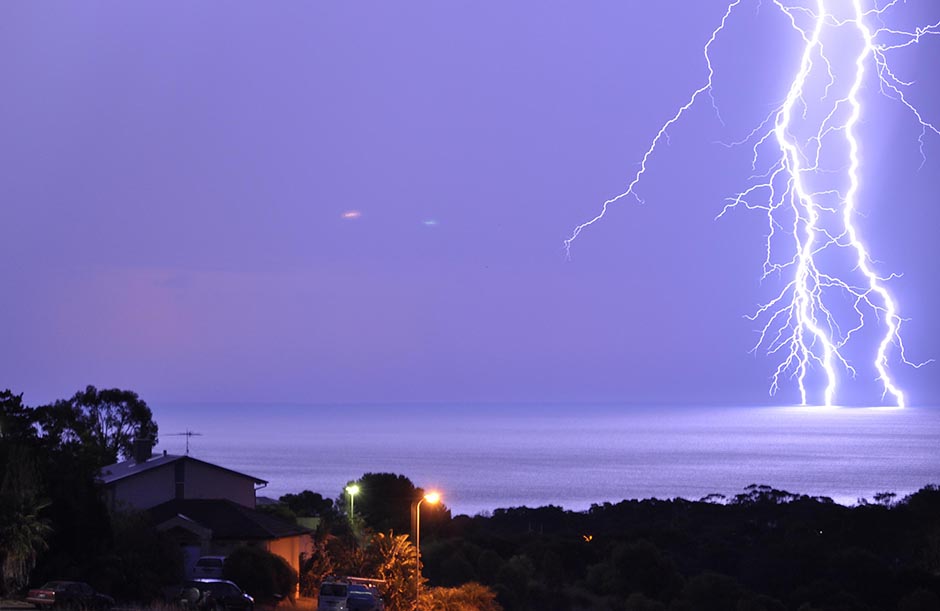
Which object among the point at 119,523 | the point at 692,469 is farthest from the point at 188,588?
the point at 692,469

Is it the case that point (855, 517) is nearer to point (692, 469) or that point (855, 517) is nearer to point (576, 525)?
point (576, 525)

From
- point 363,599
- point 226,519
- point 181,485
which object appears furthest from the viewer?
point 181,485

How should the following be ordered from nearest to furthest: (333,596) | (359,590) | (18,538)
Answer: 1. (18,538)
2. (333,596)
3. (359,590)

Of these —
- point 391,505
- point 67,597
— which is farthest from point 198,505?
point 391,505

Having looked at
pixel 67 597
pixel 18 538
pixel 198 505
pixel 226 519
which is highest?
pixel 198 505

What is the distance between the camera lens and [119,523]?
3553 centimetres

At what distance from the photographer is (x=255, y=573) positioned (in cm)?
3603

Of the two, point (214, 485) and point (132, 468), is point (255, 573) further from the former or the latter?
point (214, 485)

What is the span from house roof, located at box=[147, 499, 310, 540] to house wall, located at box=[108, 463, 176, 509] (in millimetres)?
506

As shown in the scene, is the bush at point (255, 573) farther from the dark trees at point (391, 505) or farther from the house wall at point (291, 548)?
the dark trees at point (391, 505)

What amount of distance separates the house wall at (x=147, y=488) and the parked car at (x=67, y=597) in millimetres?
16091

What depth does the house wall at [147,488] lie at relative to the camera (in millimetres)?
44216

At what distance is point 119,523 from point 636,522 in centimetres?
5319

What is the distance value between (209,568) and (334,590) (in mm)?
7281
